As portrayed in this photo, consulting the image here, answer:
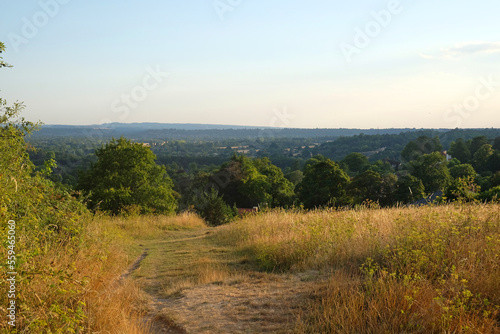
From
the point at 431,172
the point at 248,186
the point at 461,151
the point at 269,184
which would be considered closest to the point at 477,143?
the point at 461,151

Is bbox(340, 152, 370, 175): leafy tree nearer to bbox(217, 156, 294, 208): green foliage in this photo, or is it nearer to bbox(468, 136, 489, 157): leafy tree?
bbox(468, 136, 489, 157): leafy tree

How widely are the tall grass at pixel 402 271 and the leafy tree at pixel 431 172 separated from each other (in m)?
51.2

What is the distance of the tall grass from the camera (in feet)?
14.7

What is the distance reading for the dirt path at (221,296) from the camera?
5.39 meters

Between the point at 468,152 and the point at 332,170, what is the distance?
50398 millimetres

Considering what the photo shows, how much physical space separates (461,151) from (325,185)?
52565 mm

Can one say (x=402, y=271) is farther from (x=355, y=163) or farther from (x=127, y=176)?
(x=355, y=163)

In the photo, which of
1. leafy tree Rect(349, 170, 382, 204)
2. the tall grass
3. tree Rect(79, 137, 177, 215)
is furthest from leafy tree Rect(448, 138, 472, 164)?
the tall grass

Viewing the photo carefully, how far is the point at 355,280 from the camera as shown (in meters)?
6.01

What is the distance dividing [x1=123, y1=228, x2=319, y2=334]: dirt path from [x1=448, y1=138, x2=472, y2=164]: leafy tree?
275ft

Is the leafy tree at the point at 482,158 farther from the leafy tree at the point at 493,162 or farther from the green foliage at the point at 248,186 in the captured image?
the green foliage at the point at 248,186

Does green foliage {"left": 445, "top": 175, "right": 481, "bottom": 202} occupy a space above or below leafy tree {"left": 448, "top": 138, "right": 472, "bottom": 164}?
above

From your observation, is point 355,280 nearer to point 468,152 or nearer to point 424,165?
point 424,165

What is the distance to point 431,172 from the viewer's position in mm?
56875
